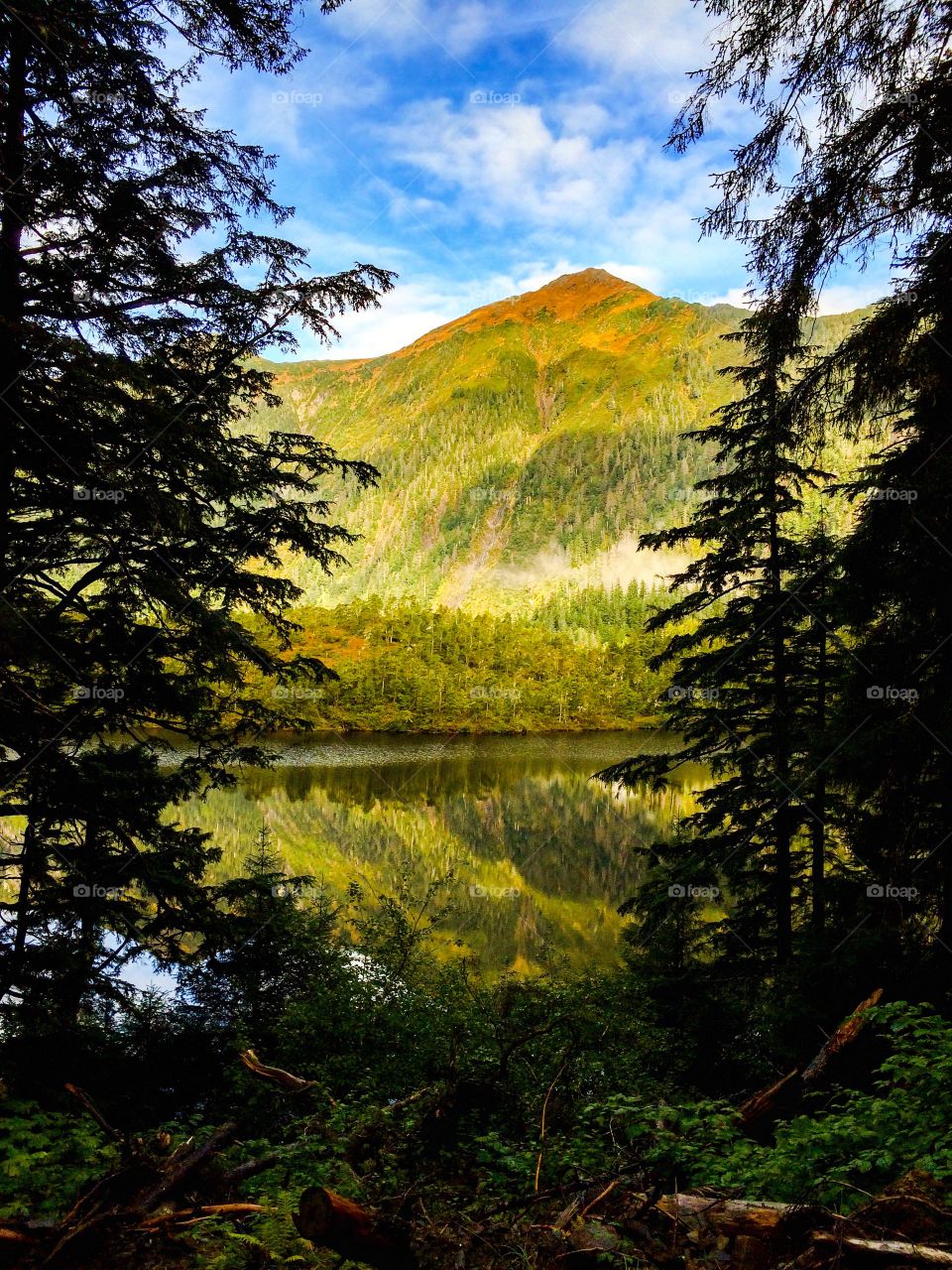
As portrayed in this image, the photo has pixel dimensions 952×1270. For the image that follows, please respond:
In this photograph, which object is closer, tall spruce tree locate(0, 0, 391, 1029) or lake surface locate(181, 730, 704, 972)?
tall spruce tree locate(0, 0, 391, 1029)

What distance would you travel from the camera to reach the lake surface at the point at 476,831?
2397 centimetres

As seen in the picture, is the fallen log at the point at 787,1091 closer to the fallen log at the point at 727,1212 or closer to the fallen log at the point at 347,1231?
the fallen log at the point at 727,1212

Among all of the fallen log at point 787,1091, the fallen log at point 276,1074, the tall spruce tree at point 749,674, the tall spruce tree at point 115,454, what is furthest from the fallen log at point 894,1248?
the tall spruce tree at point 749,674

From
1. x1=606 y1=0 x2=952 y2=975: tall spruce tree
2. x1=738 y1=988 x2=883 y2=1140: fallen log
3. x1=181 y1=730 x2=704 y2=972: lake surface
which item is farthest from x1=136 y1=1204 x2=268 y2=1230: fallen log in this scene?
x1=181 y1=730 x2=704 y2=972: lake surface

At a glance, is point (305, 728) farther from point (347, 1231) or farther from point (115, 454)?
point (347, 1231)

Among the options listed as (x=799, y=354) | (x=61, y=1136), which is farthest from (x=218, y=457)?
(x=61, y=1136)

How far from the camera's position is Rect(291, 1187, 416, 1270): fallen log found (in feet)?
7.77

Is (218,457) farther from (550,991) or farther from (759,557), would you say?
(550,991)

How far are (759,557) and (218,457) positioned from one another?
25.4ft

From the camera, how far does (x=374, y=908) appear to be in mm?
23203

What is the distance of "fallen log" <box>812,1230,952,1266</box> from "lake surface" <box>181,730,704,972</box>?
9378mm

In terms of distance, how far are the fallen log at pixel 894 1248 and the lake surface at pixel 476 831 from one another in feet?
30.8

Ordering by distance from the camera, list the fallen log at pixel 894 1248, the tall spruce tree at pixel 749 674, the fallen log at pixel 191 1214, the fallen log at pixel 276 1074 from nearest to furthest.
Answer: the fallen log at pixel 894 1248 < the fallen log at pixel 191 1214 < the fallen log at pixel 276 1074 < the tall spruce tree at pixel 749 674

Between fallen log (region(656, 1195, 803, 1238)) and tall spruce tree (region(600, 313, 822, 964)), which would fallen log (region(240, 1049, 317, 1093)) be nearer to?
fallen log (region(656, 1195, 803, 1238))
